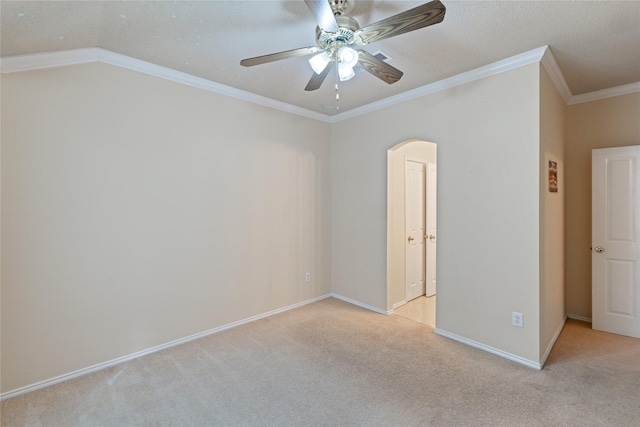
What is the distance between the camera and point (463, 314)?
115 inches

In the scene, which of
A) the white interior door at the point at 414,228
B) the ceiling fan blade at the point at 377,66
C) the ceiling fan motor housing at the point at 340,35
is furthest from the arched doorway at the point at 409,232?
the ceiling fan motor housing at the point at 340,35

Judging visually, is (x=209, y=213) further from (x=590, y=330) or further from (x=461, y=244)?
(x=590, y=330)

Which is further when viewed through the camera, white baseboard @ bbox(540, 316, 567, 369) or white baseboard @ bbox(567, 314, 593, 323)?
white baseboard @ bbox(567, 314, 593, 323)

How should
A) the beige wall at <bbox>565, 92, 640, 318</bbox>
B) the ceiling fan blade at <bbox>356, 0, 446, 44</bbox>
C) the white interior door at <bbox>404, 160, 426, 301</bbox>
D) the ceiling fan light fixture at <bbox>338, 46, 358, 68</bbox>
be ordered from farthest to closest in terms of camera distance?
the white interior door at <bbox>404, 160, 426, 301</bbox> < the beige wall at <bbox>565, 92, 640, 318</bbox> < the ceiling fan light fixture at <bbox>338, 46, 358, 68</bbox> < the ceiling fan blade at <bbox>356, 0, 446, 44</bbox>

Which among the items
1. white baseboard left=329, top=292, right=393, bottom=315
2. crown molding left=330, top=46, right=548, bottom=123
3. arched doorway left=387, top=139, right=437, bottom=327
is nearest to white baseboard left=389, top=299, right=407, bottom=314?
arched doorway left=387, top=139, right=437, bottom=327

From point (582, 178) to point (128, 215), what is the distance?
4.82 metres

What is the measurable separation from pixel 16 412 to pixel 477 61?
4.33 meters

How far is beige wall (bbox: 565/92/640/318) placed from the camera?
10.9ft

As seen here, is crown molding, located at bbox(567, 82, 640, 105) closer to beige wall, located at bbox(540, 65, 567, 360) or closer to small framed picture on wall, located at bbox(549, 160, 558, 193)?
beige wall, located at bbox(540, 65, 567, 360)

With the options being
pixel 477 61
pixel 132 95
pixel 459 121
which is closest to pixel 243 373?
pixel 132 95

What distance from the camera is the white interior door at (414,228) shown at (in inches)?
162

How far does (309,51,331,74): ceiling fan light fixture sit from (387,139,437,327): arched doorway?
176 centimetres

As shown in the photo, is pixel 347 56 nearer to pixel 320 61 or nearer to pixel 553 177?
pixel 320 61

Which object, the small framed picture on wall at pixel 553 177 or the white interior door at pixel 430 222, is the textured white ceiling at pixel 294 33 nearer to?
the small framed picture on wall at pixel 553 177
